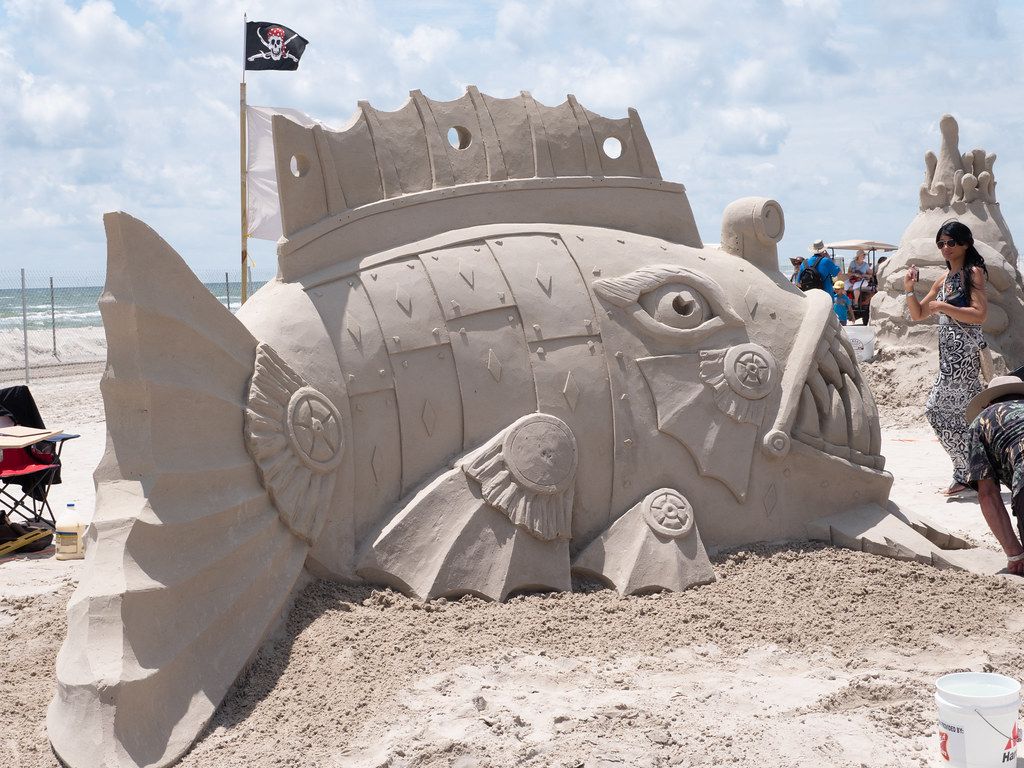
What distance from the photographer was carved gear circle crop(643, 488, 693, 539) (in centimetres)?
456

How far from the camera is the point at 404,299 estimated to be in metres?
4.47

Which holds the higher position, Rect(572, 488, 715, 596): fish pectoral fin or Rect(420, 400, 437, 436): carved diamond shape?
Rect(420, 400, 437, 436): carved diamond shape

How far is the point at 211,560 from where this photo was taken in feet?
12.5

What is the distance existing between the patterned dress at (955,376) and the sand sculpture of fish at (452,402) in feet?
5.37

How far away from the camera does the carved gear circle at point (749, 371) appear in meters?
4.77

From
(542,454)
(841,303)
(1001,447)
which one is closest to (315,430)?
(542,454)

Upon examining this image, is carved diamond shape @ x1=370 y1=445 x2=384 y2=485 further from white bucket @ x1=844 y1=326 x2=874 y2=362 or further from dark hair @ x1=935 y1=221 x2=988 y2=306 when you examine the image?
white bucket @ x1=844 y1=326 x2=874 y2=362

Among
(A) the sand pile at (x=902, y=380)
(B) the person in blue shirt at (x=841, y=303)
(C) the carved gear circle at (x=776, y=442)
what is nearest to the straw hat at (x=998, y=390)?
A: (C) the carved gear circle at (x=776, y=442)

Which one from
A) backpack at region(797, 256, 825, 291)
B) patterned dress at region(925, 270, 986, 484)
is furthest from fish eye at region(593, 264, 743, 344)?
backpack at region(797, 256, 825, 291)

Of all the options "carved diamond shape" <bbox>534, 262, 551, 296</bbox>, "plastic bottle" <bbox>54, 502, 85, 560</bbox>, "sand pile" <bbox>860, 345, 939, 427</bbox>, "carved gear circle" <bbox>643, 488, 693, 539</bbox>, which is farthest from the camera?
"sand pile" <bbox>860, 345, 939, 427</bbox>

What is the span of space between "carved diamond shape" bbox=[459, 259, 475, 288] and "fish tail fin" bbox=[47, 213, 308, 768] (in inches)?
38.1

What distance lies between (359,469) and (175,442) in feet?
2.51

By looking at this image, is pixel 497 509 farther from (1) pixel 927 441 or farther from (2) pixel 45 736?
(1) pixel 927 441

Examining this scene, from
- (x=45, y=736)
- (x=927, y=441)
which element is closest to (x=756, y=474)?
(x=45, y=736)
